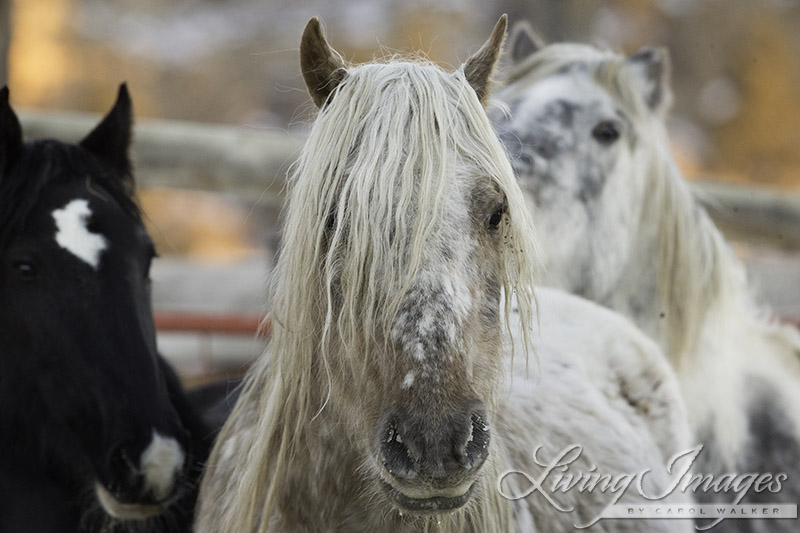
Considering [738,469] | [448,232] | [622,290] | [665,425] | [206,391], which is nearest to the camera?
[448,232]

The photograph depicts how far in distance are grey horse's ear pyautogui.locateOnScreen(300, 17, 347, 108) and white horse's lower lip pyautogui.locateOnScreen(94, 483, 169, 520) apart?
3.79ft

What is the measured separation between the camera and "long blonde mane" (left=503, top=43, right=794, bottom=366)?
3150mm

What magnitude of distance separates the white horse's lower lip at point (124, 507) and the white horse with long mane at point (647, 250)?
5.32 feet

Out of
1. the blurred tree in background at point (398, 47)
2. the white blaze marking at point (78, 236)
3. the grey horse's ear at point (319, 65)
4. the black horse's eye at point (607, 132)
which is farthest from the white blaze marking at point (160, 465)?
the blurred tree in background at point (398, 47)

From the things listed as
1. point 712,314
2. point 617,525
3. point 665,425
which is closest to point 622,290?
point 712,314

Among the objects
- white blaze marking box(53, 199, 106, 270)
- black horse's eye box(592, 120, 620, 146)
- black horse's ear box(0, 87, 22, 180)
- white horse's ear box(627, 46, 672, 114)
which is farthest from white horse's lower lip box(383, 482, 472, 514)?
white horse's ear box(627, 46, 672, 114)

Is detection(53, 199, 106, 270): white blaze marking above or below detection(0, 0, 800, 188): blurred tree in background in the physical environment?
A: above

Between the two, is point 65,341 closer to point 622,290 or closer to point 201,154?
point 622,290

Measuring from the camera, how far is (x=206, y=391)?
345cm

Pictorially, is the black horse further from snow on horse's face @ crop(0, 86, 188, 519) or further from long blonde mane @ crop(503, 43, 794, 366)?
long blonde mane @ crop(503, 43, 794, 366)

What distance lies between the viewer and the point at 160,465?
212 cm

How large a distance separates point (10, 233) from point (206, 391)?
4.66 feet

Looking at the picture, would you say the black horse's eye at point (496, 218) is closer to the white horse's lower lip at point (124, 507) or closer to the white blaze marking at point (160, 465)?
the white blaze marking at point (160, 465)

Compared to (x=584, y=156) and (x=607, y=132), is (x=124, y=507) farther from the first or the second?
(x=607, y=132)
